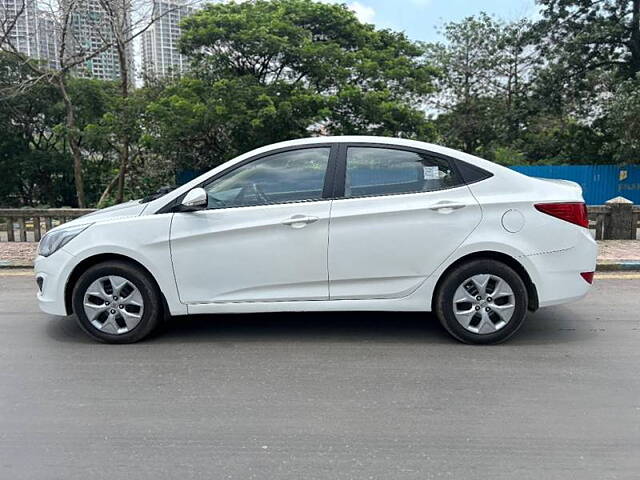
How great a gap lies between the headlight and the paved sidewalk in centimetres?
434

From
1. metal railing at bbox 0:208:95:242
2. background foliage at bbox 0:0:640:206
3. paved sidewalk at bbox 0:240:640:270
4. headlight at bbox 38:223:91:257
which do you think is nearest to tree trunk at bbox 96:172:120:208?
background foliage at bbox 0:0:640:206

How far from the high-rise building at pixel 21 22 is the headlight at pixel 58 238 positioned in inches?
410

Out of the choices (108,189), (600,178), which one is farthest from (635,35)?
(108,189)

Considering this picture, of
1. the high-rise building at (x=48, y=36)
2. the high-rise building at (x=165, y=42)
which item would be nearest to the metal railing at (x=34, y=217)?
the high-rise building at (x=48, y=36)

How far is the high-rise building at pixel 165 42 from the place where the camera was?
13.7 m

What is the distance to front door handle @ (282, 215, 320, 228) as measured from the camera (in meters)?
4.41

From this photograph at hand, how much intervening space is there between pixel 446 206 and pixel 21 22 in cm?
1365

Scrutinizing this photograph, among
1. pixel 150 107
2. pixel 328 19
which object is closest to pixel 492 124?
pixel 328 19

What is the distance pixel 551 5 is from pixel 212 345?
1800 cm

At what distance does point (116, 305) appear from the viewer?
15.0 ft

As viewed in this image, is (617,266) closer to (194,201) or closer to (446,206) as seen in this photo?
(446,206)

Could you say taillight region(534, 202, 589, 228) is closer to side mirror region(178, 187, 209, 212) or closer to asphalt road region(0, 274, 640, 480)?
asphalt road region(0, 274, 640, 480)

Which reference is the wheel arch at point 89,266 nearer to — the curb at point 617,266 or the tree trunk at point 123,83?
the curb at point 617,266

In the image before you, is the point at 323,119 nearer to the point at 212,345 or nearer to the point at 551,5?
the point at 551,5
